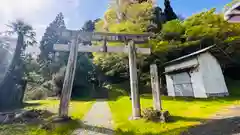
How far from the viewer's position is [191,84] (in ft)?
52.8

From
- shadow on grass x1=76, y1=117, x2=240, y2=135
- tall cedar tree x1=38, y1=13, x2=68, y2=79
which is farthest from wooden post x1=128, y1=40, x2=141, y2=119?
tall cedar tree x1=38, y1=13, x2=68, y2=79

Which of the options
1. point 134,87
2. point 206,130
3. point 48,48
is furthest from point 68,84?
point 48,48

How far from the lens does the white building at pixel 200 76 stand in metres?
14.8

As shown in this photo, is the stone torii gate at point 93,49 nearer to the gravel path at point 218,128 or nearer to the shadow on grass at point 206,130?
the shadow on grass at point 206,130

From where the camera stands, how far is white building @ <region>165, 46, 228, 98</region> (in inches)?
583

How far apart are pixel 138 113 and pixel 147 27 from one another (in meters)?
12.0

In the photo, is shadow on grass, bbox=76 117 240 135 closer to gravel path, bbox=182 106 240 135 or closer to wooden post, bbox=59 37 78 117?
gravel path, bbox=182 106 240 135

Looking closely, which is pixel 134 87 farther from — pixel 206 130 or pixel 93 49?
pixel 206 130

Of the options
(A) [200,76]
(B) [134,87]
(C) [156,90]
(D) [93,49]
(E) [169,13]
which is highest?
(E) [169,13]

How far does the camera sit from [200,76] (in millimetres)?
14930

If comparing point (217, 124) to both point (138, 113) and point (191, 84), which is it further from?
point (191, 84)

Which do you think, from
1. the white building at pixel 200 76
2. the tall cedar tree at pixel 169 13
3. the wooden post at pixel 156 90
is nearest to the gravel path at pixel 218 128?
the wooden post at pixel 156 90

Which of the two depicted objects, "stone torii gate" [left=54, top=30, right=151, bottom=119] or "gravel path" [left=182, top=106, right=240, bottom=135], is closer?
"gravel path" [left=182, top=106, right=240, bottom=135]

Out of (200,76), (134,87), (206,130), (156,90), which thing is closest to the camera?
(206,130)
